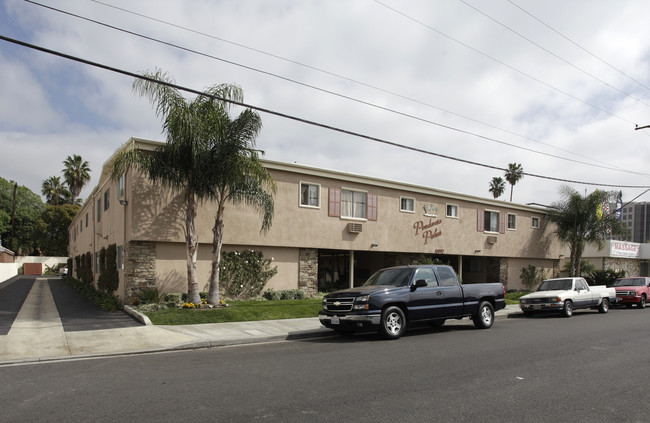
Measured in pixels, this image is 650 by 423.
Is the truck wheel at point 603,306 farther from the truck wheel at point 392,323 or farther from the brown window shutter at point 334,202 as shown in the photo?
the truck wheel at point 392,323

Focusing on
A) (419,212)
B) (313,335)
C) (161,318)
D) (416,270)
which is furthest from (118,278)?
(419,212)

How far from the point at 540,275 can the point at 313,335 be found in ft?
89.6

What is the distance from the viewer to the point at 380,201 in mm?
24688

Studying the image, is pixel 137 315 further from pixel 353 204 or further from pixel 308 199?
pixel 353 204

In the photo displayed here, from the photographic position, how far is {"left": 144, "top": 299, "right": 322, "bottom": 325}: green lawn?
1374cm

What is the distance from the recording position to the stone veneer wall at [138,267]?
1705 cm

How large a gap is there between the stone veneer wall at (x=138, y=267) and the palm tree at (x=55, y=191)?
56.5 metres

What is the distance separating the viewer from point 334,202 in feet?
74.6

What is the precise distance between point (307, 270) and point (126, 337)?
1131cm

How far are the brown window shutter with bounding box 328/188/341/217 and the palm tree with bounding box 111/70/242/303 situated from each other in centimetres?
768

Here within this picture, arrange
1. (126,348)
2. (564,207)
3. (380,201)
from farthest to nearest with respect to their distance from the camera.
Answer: (564,207), (380,201), (126,348)

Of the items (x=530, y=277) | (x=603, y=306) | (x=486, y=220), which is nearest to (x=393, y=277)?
(x=603, y=306)

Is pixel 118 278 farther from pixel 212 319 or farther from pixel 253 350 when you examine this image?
pixel 253 350

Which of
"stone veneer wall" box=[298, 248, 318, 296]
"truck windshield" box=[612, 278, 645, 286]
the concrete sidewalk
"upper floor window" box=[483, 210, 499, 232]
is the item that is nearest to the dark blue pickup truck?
the concrete sidewalk
